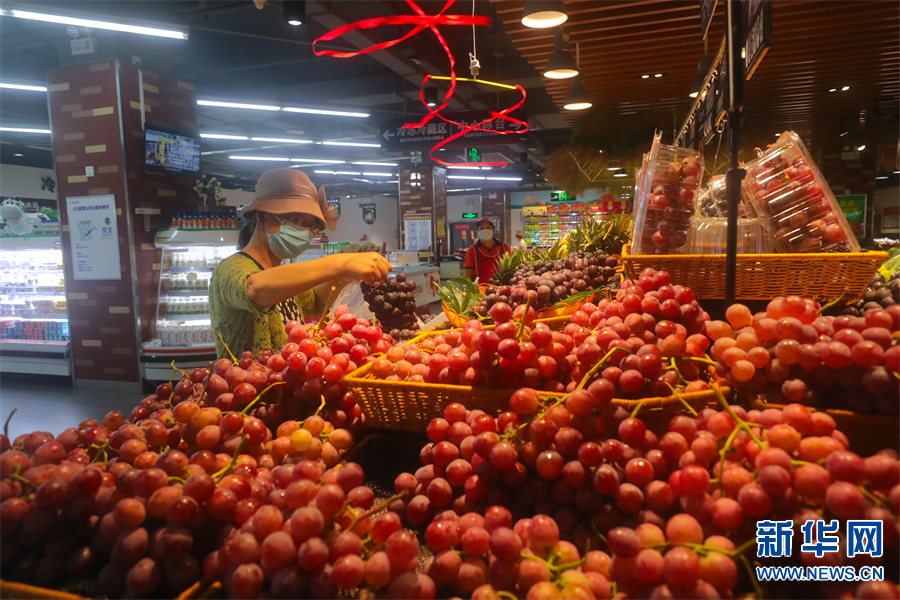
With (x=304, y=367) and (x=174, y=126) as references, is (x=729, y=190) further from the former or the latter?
(x=174, y=126)

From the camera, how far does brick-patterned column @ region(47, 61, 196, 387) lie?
5902mm

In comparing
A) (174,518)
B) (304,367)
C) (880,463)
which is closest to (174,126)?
(304,367)

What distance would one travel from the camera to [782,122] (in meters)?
8.43

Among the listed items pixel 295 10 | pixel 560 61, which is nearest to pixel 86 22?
pixel 295 10

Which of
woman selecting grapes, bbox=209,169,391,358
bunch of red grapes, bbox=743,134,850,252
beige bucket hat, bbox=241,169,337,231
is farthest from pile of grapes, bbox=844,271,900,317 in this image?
beige bucket hat, bbox=241,169,337,231

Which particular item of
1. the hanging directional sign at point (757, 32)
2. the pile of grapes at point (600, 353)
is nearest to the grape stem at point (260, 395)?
the pile of grapes at point (600, 353)

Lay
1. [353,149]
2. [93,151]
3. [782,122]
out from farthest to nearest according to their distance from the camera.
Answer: [353,149] → [782,122] → [93,151]

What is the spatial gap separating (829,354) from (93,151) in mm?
7468

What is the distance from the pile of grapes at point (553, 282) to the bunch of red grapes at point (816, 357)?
54 cm

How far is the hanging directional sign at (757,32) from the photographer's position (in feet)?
3.73

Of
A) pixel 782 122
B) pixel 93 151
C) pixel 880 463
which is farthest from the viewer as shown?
pixel 782 122

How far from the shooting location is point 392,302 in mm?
1890

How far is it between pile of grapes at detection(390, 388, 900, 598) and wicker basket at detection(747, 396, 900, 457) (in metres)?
0.11

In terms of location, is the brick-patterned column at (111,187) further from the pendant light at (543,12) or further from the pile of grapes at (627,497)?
the pile of grapes at (627,497)
